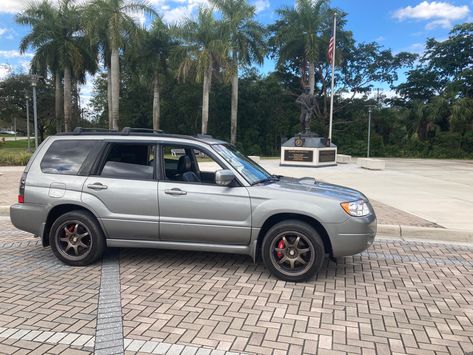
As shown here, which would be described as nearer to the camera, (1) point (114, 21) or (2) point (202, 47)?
(1) point (114, 21)

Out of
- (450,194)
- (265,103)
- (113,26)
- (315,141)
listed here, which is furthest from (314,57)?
(450,194)

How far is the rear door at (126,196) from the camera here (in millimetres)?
4926

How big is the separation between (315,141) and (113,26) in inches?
681

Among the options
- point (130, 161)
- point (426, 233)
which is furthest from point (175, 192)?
point (426, 233)

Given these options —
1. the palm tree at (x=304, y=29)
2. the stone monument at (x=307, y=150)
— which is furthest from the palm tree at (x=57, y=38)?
the stone monument at (x=307, y=150)

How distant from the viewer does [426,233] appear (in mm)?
7027

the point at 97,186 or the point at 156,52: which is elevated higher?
the point at 156,52

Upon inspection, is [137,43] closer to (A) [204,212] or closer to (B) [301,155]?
(B) [301,155]

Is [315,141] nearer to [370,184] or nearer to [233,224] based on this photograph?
[370,184]

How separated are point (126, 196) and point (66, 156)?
1076mm

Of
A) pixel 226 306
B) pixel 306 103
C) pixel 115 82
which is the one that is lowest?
pixel 226 306

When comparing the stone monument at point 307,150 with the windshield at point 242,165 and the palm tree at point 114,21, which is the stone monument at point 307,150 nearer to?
the palm tree at point 114,21

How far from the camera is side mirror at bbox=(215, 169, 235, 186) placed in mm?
4590

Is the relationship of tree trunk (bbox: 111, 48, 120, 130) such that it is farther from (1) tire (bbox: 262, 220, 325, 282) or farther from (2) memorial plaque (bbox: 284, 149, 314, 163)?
(1) tire (bbox: 262, 220, 325, 282)
